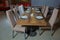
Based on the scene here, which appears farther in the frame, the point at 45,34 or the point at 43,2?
the point at 43,2

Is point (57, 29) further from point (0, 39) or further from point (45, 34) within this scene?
point (0, 39)

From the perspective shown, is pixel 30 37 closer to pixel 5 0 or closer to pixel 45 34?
pixel 45 34

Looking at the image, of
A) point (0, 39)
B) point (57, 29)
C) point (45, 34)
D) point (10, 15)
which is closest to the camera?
point (10, 15)

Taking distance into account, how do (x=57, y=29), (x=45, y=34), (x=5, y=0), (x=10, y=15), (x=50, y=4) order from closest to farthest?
(x=10, y=15) → (x=45, y=34) → (x=57, y=29) → (x=50, y=4) → (x=5, y=0)

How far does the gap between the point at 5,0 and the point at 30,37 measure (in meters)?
5.04

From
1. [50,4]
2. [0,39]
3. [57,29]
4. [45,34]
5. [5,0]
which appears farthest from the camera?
[5,0]

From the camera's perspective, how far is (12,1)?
830cm

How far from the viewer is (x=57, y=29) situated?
14.9ft

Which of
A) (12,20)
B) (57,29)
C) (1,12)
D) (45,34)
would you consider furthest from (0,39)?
(1,12)

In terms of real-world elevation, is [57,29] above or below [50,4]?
below

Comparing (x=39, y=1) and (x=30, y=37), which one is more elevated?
(x=39, y=1)

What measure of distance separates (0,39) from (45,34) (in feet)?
4.88

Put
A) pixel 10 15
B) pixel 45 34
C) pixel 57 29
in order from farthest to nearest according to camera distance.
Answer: pixel 57 29
pixel 45 34
pixel 10 15

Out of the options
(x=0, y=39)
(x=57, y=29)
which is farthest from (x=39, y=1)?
(x=0, y=39)
